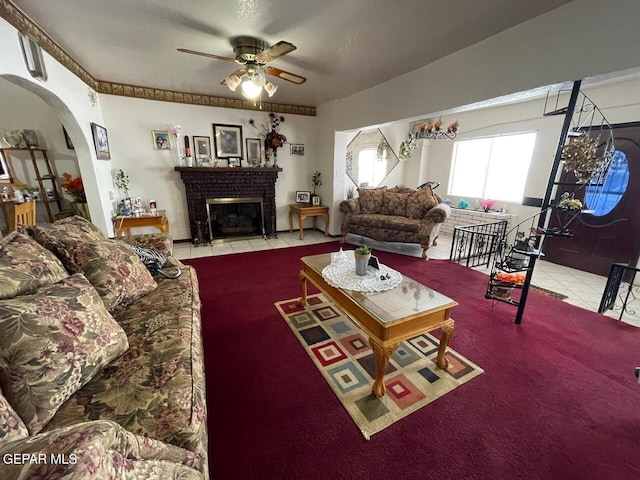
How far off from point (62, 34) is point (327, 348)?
11.2 ft

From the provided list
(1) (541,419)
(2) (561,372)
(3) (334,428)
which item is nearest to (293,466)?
(3) (334,428)

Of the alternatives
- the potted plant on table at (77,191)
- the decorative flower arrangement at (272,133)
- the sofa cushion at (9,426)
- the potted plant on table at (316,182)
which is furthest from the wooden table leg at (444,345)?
the potted plant on table at (77,191)

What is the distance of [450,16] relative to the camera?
1.93 m

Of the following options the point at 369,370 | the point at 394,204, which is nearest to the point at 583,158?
the point at 369,370

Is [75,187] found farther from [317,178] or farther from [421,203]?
[421,203]

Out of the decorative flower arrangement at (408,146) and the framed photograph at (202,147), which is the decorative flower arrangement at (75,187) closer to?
the framed photograph at (202,147)

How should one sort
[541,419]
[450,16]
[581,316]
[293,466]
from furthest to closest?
[581,316], [450,16], [541,419], [293,466]

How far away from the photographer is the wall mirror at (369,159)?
5352mm

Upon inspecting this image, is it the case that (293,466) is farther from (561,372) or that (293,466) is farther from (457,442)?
(561,372)

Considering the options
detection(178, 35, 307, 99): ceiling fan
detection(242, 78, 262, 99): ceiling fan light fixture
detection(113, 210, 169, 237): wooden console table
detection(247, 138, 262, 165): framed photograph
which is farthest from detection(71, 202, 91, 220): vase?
detection(242, 78, 262, 99): ceiling fan light fixture

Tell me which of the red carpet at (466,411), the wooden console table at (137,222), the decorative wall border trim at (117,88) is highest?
the decorative wall border trim at (117,88)

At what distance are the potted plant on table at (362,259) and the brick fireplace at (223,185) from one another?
320 cm

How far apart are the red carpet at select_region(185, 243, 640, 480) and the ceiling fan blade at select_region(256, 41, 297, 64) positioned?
2.19 metres

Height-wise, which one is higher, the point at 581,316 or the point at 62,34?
the point at 62,34
